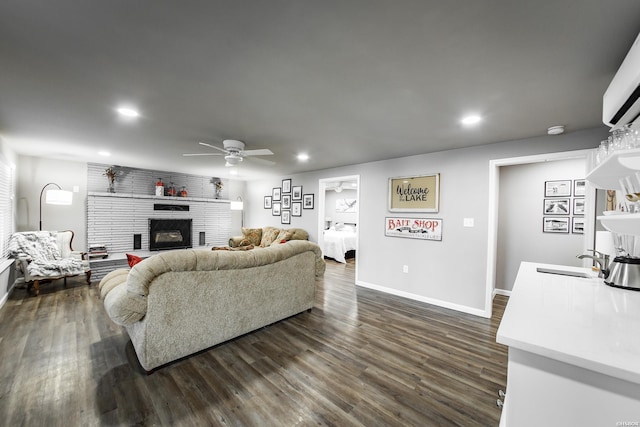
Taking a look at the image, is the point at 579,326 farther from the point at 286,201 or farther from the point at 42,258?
the point at 42,258

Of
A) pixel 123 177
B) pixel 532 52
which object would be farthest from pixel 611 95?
pixel 123 177

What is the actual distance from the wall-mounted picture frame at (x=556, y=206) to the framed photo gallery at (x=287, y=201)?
169 inches

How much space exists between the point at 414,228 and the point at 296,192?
10.5ft

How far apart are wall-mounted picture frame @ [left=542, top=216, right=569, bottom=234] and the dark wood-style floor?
208 cm

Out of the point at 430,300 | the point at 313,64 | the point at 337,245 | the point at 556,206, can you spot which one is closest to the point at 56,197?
the point at 313,64

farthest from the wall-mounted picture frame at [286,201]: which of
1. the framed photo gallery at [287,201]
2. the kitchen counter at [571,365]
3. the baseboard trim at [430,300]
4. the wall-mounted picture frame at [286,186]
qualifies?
the kitchen counter at [571,365]

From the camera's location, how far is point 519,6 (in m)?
1.19

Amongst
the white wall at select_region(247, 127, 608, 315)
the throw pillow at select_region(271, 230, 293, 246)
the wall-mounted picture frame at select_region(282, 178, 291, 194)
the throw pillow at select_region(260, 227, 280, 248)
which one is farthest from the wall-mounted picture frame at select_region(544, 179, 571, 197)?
the throw pillow at select_region(260, 227, 280, 248)

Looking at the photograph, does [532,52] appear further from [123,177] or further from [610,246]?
[123,177]

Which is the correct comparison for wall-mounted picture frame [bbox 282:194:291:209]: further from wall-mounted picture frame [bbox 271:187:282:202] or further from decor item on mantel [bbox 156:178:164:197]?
decor item on mantel [bbox 156:178:164:197]

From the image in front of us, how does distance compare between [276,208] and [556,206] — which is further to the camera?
[276,208]

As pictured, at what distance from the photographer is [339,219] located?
382 inches

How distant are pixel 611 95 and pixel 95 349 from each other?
15.3ft

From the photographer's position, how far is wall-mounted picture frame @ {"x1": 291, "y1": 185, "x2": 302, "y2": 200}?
6312 millimetres
